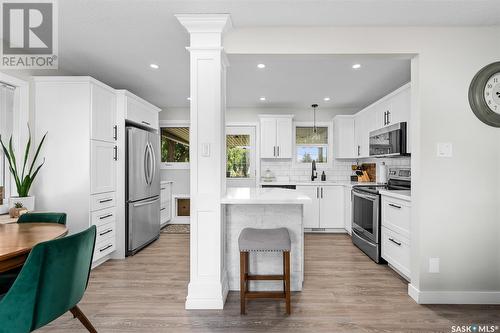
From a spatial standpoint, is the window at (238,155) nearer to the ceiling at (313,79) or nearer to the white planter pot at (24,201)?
the ceiling at (313,79)

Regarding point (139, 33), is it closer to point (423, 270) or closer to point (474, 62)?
point (474, 62)

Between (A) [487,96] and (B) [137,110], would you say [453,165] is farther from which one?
(B) [137,110]

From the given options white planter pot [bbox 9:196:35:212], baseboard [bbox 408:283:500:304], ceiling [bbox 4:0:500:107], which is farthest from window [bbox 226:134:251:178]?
baseboard [bbox 408:283:500:304]

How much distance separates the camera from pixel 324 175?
5328mm

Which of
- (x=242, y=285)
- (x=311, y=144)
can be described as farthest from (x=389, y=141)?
(x=242, y=285)

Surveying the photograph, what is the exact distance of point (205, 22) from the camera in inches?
85.7

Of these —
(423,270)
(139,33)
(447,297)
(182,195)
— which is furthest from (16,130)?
(447,297)

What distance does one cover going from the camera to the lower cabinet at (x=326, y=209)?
190 inches

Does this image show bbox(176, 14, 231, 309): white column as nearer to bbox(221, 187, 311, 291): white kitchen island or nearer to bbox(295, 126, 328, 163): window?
bbox(221, 187, 311, 291): white kitchen island

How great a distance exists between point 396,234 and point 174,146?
437 cm

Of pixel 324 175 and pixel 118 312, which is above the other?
pixel 324 175

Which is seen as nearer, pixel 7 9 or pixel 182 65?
pixel 7 9

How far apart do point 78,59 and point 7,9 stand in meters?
0.91

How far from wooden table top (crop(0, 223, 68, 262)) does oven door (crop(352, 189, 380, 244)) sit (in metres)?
3.22
